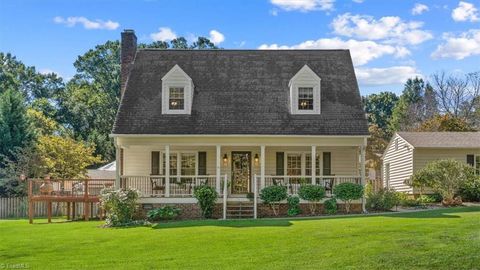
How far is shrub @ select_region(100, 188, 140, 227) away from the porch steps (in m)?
3.96

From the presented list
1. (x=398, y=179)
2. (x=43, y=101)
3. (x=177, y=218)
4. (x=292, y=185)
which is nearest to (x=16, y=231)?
(x=177, y=218)

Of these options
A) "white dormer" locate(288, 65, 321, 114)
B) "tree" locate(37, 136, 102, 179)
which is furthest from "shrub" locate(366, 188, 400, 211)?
"tree" locate(37, 136, 102, 179)

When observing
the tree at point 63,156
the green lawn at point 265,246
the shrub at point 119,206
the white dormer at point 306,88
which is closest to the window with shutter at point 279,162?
the white dormer at point 306,88

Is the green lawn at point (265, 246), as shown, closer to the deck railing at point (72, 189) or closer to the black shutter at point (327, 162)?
the deck railing at point (72, 189)

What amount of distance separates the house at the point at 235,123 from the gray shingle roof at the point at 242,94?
1.7 inches

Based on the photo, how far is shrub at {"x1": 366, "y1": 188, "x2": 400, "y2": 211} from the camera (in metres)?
24.6

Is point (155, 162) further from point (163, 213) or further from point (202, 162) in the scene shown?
point (163, 213)

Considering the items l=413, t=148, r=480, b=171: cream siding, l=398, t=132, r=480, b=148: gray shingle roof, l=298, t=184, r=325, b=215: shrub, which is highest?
l=398, t=132, r=480, b=148: gray shingle roof

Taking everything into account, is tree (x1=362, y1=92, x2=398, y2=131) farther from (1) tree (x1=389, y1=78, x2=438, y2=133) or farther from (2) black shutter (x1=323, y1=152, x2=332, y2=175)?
(2) black shutter (x1=323, y1=152, x2=332, y2=175)

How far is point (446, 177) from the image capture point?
85.6 ft

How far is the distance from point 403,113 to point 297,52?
3854 cm

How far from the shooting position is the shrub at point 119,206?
21266 mm

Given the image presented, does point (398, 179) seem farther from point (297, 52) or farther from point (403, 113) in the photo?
point (403, 113)

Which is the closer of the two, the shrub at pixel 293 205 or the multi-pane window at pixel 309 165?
the shrub at pixel 293 205
